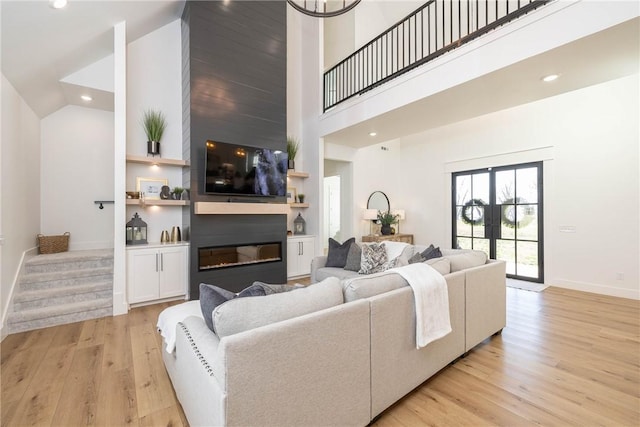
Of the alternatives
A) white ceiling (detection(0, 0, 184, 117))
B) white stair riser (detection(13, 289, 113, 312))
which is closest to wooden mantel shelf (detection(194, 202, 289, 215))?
white stair riser (detection(13, 289, 113, 312))

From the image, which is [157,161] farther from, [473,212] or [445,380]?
[473,212]

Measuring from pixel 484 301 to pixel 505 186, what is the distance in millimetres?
3731

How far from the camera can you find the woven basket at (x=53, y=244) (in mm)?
4023

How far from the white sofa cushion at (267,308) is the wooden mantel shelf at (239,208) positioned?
278cm

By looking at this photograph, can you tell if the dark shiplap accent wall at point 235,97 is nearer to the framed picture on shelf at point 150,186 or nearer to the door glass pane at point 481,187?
the framed picture on shelf at point 150,186

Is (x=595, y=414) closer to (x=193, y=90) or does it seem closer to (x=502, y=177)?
(x=502, y=177)

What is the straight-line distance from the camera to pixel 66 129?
4.48 m

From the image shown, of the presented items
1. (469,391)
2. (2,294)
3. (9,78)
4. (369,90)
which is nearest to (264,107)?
(369,90)

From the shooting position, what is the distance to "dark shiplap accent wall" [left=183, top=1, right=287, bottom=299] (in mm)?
4047

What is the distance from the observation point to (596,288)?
434 cm

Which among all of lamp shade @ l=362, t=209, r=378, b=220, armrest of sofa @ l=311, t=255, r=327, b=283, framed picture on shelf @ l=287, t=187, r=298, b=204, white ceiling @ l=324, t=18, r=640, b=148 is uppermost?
white ceiling @ l=324, t=18, r=640, b=148

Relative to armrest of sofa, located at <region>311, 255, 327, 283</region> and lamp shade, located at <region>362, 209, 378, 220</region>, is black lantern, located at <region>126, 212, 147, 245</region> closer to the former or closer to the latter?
armrest of sofa, located at <region>311, 255, 327, 283</region>

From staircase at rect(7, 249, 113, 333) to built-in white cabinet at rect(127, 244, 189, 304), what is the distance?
317mm

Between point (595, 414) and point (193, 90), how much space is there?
506 centimetres
